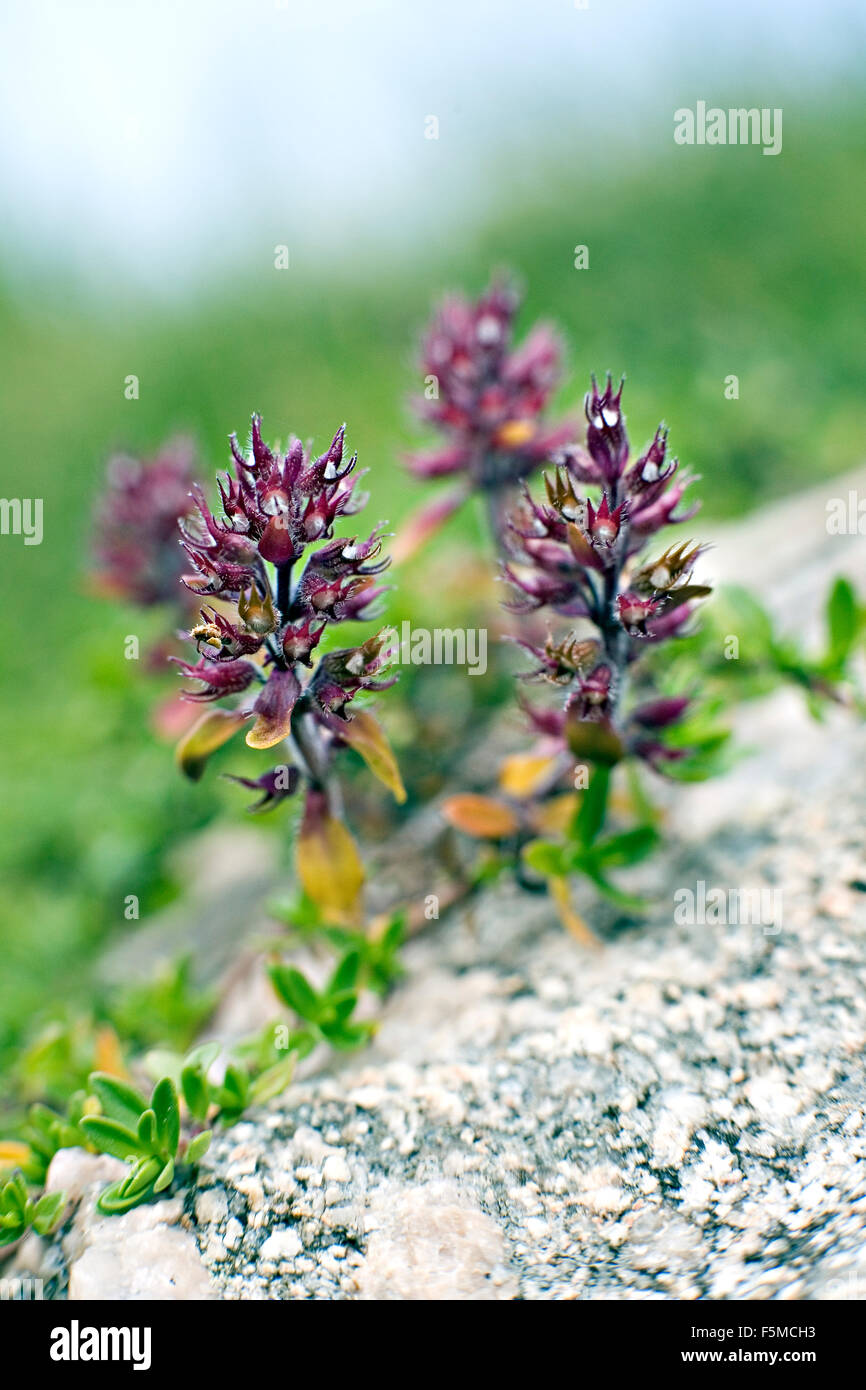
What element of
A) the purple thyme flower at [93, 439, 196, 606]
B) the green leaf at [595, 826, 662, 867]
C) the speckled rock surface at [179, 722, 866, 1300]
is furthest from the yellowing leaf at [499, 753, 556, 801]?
the purple thyme flower at [93, 439, 196, 606]

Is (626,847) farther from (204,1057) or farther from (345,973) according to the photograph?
(204,1057)

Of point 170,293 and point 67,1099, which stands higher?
point 170,293

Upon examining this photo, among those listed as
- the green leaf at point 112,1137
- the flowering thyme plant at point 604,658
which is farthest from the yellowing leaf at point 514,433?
the green leaf at point 112,1137

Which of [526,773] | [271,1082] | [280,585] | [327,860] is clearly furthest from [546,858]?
[280,585]

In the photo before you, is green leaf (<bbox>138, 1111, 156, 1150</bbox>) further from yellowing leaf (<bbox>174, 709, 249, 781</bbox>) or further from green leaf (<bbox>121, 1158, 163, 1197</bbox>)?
yellowing leaf (<bbox>174, 709, 249, 781</bbox>)
